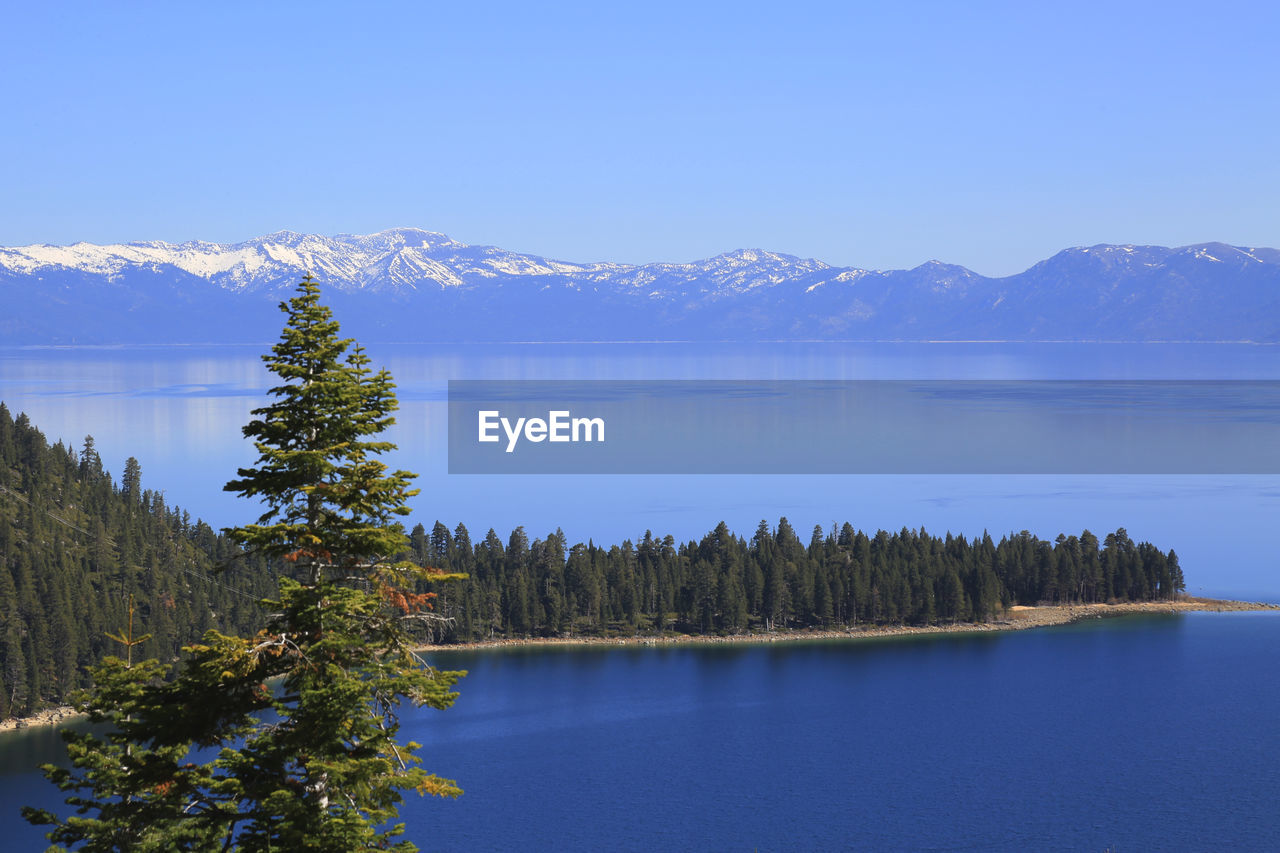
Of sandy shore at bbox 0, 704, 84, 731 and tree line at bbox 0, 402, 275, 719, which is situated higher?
tree line at bbox 0, 402, 275, 719

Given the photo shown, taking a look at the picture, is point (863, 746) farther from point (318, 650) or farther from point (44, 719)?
point (318, 650)

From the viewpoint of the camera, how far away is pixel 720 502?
191375 mm

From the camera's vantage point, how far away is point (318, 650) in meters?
22.9

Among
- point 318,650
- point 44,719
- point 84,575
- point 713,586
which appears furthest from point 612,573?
point 318,650

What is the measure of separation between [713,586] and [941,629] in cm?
2273

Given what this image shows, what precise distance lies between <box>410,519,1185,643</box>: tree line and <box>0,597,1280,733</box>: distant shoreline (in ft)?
4.04

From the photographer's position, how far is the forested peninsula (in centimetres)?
11912

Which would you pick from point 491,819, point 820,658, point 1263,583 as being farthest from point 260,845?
point 1263,583

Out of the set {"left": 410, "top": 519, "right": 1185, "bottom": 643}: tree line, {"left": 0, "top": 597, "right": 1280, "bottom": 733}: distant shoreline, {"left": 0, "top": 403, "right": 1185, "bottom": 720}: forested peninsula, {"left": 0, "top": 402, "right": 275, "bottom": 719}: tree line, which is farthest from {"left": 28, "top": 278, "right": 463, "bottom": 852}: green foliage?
{"left": 410, "top": 519, "right": 1185, "bottom": 643}: tree line

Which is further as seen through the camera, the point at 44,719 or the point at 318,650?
the point at 44,719

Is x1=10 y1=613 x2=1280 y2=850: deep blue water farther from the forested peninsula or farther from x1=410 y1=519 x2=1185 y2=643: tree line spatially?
the forested peninsula

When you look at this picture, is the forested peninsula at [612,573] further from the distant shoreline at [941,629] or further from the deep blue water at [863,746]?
the deep blue water at [863,746]

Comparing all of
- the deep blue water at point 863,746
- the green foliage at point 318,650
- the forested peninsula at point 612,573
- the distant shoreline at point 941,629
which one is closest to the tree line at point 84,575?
the forested peninsula at point 612,573

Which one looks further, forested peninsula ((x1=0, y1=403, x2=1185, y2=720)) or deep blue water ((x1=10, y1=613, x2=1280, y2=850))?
forested peninsula ((x1=0, y1=403, x2=1185, y2=720))
